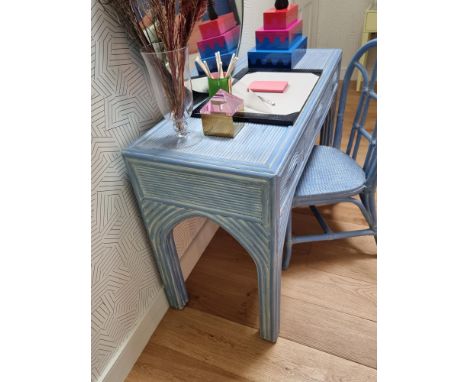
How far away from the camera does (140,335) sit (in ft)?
3.85

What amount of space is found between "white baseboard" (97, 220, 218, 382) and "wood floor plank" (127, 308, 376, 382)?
28 mm

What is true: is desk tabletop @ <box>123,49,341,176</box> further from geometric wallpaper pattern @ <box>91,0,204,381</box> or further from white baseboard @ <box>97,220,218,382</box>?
→ white baseboard @ <box>97,220,218,382</box>

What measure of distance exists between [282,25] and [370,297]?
1169 millimetres

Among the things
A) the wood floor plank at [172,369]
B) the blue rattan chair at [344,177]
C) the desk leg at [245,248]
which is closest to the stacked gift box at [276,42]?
the blue rattan chair at [344,177]

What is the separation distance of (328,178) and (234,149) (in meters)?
0.58

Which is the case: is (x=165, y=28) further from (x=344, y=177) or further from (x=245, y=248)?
(x=344, y=177)

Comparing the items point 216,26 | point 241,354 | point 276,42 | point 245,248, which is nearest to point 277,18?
point 276,42

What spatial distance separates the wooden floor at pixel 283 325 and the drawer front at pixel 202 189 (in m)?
0.57

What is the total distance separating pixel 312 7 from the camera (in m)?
3.06

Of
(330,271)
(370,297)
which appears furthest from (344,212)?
(370,297)

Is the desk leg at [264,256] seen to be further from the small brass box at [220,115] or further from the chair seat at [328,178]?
the chair seat at [328,178]

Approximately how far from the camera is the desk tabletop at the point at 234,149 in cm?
80

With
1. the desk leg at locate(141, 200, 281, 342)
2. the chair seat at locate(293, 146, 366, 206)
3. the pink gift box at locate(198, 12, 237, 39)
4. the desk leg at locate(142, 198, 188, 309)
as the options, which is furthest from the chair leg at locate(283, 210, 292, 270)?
the pink gift box at locate(198, 12, 237, 39)
